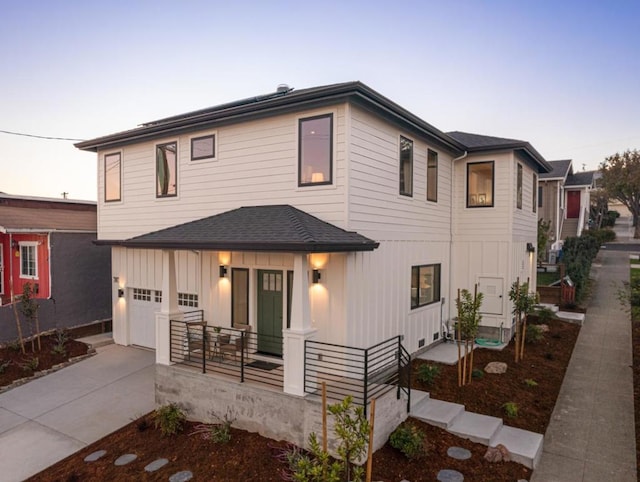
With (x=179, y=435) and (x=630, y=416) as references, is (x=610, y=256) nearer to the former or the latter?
(x=630, y=416)

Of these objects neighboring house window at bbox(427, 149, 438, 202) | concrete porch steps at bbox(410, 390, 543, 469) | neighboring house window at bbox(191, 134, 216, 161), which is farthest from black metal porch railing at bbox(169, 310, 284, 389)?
neighboring house window at bbox(427, 149, 438, 202)

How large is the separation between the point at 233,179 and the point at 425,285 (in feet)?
19.8

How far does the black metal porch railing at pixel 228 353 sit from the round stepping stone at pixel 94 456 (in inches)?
79.6

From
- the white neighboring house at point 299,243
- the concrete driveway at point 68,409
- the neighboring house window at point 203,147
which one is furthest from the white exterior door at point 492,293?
the concrete driveway at point 68,409

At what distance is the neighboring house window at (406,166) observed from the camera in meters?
9.75

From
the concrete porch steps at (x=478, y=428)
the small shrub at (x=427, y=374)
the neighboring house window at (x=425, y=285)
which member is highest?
the neighboring house window at (x=425, y=285)

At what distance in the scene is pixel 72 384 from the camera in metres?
9.81

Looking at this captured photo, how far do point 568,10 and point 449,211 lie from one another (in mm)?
8611

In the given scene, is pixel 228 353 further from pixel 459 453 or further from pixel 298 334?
pixel 459 453

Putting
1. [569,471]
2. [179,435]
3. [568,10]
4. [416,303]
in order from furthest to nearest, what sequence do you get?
[568,10]
[416,303]
[179,435]
[569,471]

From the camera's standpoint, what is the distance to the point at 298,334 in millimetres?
6652

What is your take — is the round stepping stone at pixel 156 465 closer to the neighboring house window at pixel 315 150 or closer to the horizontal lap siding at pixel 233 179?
the horizontal lap siding at pixel 233 179

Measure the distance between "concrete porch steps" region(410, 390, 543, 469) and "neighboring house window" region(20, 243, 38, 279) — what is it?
13377mm

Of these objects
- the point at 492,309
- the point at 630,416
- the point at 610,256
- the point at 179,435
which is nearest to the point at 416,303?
the point at 492,309
